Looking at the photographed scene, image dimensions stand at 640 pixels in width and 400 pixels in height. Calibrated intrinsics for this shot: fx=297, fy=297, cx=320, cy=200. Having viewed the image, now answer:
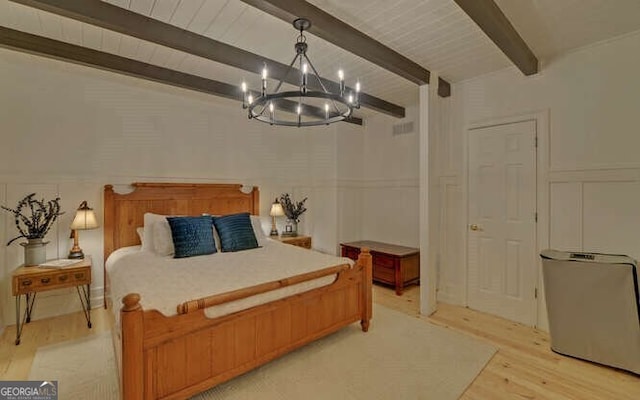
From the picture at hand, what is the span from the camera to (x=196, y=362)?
181 cm

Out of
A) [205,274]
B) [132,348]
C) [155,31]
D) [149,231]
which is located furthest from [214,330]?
[155,31]

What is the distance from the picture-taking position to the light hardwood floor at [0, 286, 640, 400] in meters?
1.98

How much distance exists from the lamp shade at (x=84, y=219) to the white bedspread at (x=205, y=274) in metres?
0.38

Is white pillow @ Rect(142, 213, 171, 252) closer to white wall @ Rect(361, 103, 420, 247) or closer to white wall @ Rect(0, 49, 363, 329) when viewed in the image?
white wall @ Rect(0, 49, 363, 329)

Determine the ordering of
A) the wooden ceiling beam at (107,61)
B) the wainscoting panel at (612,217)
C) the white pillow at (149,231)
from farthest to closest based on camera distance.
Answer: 1. the white pillow at (149,231)
2. the wainscoting panel at (612,217)
3. the wooden ceiling beam at (107,61)

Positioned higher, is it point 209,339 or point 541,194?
point 541,194

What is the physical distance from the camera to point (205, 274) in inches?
92.2

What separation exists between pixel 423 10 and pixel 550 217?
7.44 feet

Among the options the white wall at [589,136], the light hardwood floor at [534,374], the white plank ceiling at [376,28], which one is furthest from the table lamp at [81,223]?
the white wall at [589,136]

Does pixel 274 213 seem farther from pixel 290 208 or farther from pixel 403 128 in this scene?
pixel 403 128

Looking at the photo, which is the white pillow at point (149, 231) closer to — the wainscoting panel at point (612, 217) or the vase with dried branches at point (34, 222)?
the vase with dried branches at point (34, 222)

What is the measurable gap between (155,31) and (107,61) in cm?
87

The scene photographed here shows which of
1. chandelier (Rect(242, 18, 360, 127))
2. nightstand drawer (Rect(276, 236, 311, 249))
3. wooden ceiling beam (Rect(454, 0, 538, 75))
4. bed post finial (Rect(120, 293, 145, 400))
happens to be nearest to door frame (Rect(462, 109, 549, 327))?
wooden ceiling beam (Rect(454, 0, 538, 75))

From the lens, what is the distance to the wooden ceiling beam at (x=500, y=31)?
1.98 metres
